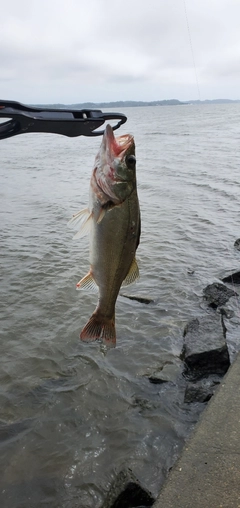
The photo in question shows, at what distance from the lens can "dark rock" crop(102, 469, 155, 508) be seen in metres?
3.94

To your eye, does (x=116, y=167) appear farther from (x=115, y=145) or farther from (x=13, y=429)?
(x=13, y=429)

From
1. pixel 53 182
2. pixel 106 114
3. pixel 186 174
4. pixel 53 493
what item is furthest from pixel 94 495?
pixel 186 174

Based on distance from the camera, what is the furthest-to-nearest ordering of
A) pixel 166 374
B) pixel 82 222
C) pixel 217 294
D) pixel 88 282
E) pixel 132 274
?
pixel 217 294, pixel 166 374, pixel 88 282, pixel 132 274, pixel 82 222

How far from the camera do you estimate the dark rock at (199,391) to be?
18.0 feet

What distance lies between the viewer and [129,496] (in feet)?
13.0

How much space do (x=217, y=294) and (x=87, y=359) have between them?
134 inches

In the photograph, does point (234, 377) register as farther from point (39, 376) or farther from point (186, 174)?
point (186, 174)

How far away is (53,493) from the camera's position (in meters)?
4.27

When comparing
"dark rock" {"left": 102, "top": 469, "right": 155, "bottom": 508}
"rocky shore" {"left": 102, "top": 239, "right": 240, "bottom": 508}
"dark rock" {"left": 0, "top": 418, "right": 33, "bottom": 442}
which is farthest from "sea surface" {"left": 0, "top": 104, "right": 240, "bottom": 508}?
"dark rock" {"left": 102, "top": 469, "right": 155, "bottom": 508}

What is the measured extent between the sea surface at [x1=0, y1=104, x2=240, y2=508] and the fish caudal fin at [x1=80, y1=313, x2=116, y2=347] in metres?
1.65

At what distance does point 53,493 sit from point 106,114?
4190 mm

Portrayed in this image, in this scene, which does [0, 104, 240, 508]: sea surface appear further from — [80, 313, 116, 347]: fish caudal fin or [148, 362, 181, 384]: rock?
[80, 313, 116, 347]: fish caudal fin

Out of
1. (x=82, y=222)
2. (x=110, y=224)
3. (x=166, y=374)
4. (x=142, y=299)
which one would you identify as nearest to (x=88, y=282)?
(x=82, y=222)

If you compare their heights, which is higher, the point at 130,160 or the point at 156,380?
the point at 130,160
